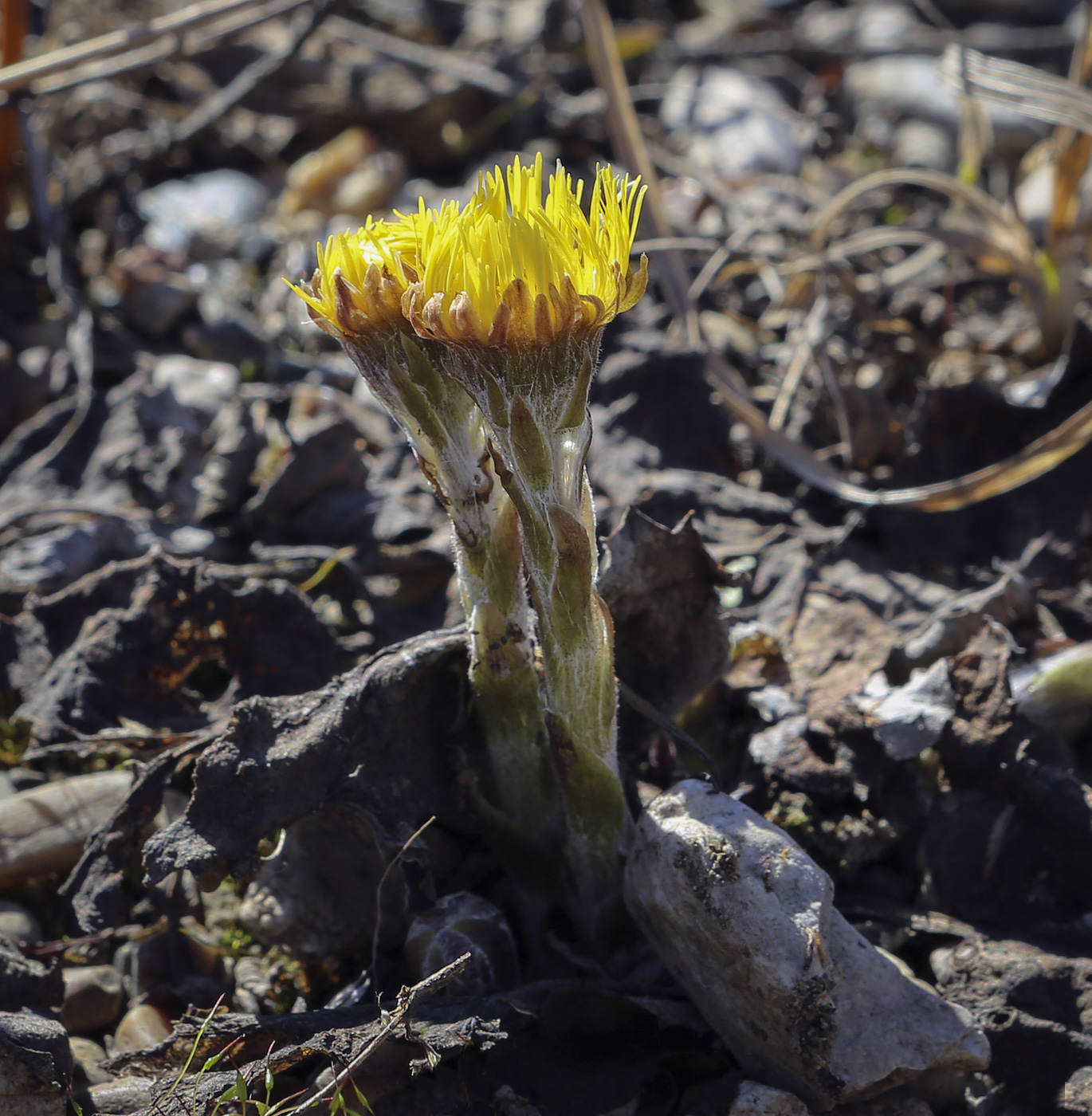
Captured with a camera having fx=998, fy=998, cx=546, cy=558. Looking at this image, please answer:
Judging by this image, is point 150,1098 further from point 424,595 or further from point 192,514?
point 192,514

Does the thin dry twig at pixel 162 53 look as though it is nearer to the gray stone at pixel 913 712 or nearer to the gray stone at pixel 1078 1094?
the gray stone at pixel 913 712

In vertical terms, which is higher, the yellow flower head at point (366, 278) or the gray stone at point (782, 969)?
the yellow flower head at point (366, 278)

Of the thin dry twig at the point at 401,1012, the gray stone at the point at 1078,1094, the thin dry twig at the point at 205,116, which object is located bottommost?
the gray stone at the point at 1078,1094

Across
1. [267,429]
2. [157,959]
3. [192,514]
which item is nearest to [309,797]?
[157,959]

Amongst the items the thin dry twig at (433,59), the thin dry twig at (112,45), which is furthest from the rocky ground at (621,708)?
the thin dry twig at (433,59)

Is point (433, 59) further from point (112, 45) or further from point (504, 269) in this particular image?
point (504, 269)

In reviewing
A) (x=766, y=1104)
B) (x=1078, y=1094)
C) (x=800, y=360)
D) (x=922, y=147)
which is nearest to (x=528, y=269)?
(x=766, y=1104)

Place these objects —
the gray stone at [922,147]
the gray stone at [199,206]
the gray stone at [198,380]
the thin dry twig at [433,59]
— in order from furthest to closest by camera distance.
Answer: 1. the thin dry twig at [433,59]
2. the gray stone at [922,147]
3. the gray stone at [199,206]
4. the gray stone at [198,380]
